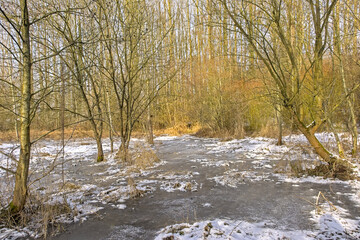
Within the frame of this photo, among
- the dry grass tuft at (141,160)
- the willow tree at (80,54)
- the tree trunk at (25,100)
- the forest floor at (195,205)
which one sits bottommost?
the forest floor at (195,205)

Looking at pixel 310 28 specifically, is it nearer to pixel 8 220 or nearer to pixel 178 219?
pixel 178 219

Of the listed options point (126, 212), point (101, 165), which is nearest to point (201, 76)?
point (101, 165)

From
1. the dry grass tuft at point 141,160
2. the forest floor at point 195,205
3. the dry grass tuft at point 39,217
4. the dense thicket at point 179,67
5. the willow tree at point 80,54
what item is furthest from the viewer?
the dry grass tuft at point 141,160

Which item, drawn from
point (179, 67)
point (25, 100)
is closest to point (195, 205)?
point (25, 100)

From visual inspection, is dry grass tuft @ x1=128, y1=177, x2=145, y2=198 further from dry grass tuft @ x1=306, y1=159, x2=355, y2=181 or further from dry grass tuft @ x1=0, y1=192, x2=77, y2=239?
dry grass tuft @ x1=306, y1=159, x2=355, y2=181

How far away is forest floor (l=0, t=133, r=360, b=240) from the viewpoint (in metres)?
3.35

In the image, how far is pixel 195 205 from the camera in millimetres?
4387

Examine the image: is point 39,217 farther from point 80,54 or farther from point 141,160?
point 80,54

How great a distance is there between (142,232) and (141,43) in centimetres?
749

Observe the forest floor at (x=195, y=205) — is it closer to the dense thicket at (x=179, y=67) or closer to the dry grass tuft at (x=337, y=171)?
the dry grass tuft at (x=337, y=171)

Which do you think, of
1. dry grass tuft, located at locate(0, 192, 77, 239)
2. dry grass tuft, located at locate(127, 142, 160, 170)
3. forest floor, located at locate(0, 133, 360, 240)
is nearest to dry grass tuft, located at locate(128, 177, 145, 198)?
forest floor, located at locate(0, 133, 360, 240)

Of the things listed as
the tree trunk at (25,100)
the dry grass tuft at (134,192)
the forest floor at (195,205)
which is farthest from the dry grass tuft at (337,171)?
the tree trunk at (25,100)

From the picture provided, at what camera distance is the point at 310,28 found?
675 cm

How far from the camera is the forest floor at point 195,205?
11.0 feet
